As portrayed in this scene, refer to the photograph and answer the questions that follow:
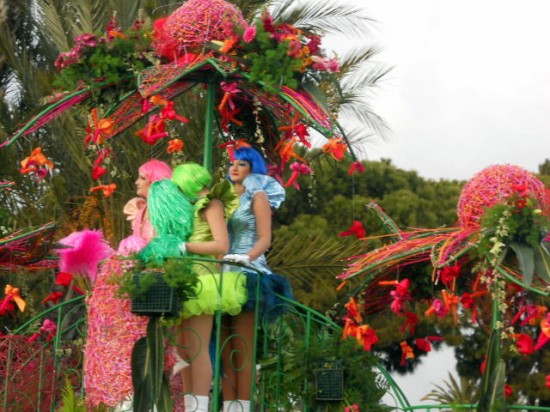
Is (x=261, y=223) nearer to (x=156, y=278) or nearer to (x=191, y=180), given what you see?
(x=191, y=180)

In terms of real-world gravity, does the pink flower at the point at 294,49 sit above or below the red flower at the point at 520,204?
above

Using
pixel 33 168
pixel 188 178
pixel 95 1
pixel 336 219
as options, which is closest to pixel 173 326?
pixel 188 178

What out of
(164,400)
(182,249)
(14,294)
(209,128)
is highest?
(209,128)

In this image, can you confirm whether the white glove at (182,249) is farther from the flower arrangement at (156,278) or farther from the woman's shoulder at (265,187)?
the woman's shoulder at (265,187)

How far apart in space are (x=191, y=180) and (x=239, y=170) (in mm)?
699

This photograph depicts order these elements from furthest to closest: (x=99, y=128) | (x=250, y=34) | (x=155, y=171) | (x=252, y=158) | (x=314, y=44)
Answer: (x=99, y=128) → (x=252, y=158) → (x=314, y=44) → (x=250, y=34) → (x=155, y=171)

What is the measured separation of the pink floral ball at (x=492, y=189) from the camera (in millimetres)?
8938

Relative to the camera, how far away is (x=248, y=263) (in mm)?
8758

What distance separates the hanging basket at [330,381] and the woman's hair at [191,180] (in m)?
1.42

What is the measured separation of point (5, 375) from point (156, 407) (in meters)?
1.47

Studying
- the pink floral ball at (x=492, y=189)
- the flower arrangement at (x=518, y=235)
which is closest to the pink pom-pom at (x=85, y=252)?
the pink floral ball at (x=492, y=189)

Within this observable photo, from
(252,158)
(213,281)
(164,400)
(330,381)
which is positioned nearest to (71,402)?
(164,400)

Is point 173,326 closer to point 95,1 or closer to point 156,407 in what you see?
point 156,407

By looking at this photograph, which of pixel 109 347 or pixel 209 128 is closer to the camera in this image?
pixel 109 347
